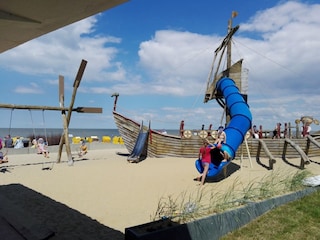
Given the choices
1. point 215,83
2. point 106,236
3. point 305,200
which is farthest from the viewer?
point 215,83

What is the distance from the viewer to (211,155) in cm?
1026

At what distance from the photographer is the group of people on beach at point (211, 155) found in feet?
30.8

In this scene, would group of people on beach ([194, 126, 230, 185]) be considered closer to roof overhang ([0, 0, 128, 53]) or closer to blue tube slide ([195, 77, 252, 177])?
blue tube slide ([195, 77, 252, 177])

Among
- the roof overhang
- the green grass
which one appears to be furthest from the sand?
the roof overhang

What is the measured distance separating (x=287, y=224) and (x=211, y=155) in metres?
5.34

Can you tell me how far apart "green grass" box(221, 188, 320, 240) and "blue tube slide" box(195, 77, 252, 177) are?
4243 mm

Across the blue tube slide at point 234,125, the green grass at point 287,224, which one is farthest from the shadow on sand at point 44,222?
the blue tube slide at point 234,125

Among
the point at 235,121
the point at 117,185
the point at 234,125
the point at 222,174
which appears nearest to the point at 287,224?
the point at 117,185

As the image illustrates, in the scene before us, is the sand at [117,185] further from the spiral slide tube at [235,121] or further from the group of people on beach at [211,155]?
the spiral slide tube at [235,121]

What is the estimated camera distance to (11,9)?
8.50ft

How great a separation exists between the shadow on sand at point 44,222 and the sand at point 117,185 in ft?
0.27

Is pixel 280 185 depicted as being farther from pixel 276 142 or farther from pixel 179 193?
pixel 276 142

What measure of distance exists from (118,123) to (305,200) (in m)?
12.3

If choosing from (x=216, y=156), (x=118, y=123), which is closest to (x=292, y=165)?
(x=216, y=156)
